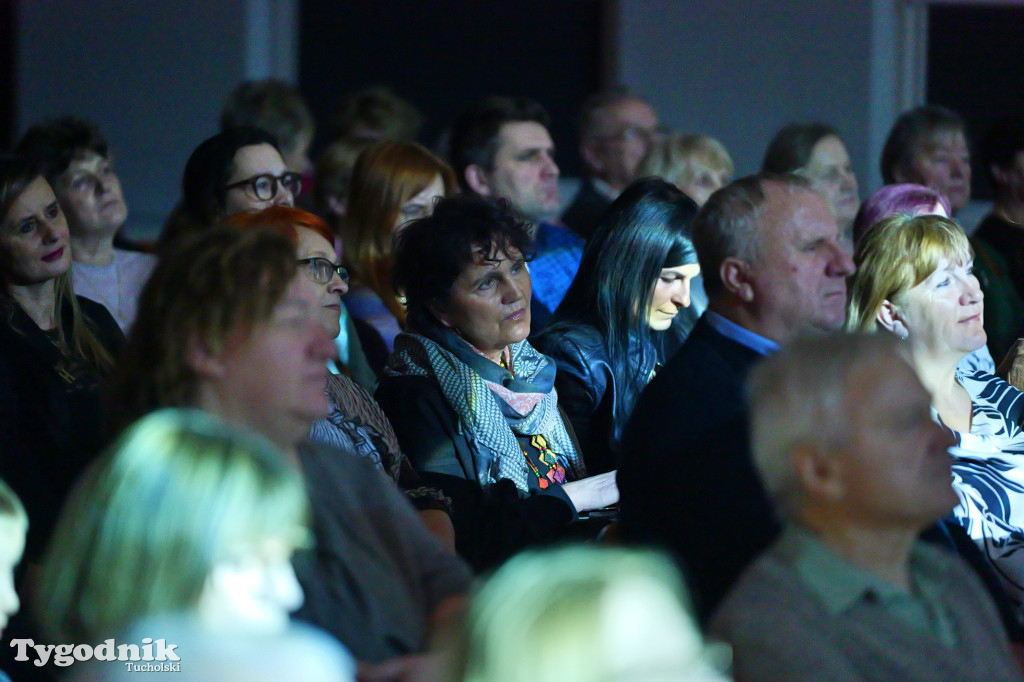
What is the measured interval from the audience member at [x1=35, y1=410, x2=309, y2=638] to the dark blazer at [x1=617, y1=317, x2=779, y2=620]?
0.90 metres

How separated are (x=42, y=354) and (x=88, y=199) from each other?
133cm

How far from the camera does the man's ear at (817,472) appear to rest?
1.96m

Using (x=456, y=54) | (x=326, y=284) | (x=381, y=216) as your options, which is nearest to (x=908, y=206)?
(x=381, y=216)

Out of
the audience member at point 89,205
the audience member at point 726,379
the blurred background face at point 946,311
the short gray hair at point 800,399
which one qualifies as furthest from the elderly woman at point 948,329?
the audience member at point 89,205

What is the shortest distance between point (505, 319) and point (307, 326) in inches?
47.2

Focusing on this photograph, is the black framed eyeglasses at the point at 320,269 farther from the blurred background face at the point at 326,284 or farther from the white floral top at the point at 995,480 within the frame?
the white floral top at the point at 995,480

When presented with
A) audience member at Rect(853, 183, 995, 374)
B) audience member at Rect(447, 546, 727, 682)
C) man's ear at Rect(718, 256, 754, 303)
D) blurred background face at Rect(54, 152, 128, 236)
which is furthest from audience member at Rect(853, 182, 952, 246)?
audience member at Rect(447, 546, 727, 682)

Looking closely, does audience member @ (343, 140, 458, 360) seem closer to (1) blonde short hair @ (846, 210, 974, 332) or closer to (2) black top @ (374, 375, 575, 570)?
(2) black top @ (374, 375, 575, 570)

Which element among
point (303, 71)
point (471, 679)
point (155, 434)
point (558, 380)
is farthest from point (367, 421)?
point (303, 71)

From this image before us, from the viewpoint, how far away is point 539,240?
4734mm

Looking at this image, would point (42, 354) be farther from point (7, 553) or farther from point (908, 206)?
point (908, 206)

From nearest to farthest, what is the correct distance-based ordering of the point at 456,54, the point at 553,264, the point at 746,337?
the point at 746,337, the point at 553,264, the point at 456,54

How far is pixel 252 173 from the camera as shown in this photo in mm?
3988

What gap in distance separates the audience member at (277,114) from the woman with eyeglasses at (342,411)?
2.23 m
